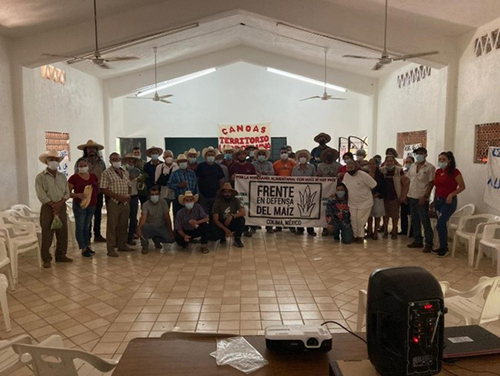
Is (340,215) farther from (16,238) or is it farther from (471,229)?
(16,238)

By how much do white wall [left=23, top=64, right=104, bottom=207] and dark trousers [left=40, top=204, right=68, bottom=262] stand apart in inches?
74.8

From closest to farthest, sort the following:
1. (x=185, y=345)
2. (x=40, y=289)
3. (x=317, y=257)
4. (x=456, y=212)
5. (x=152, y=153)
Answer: (x=185, y=345), (x=40, y=289), (x=317, y=257), (x=456, y=212), (x=152, y=153)

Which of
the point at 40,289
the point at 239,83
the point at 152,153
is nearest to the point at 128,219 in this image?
the point at 152,153

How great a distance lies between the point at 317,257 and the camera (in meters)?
5.75

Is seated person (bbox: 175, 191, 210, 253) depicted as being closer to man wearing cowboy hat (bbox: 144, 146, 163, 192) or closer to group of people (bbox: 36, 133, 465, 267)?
group of people (bbox: 36, 133, 465, 267)

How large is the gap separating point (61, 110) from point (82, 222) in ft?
12.4

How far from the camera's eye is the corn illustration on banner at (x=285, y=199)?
6.91 meters

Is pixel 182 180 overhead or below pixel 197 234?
overhead

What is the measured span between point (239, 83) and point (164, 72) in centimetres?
325

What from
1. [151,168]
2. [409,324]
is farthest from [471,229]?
[409,324]

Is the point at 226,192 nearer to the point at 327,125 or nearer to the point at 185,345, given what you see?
the point at 185,345

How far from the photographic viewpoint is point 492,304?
2797mm

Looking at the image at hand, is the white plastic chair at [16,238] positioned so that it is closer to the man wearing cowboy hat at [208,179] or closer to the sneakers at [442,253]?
the man wearing cowboy hat at [208,179]

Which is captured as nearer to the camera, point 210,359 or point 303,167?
point 210,359
